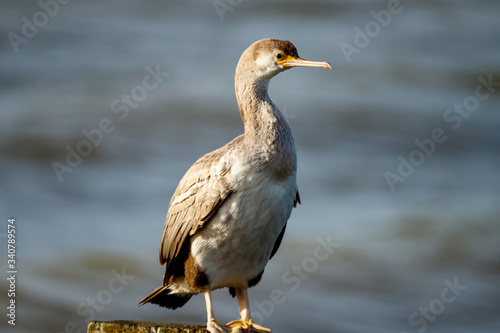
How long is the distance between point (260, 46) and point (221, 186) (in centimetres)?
135

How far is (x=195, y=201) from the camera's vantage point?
24.1 ft

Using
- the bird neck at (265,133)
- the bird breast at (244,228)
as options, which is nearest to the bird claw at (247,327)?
the bird breast at (244,228)

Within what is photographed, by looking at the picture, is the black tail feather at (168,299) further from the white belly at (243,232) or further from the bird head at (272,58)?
the bird head at (272,58)

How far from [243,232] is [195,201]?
564 millimetres

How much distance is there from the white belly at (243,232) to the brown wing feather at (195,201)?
9cm

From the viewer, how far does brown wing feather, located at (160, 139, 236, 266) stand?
716 cm

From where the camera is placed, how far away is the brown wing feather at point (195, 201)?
7160mm

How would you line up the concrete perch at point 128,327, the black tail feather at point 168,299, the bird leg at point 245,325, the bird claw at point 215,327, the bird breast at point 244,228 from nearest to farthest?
1. the concrete perch at point 128,327
2. the bird claw at point 215,327
3. the bird breast at point 244,228
4. the bird leg at point 245,325
5. the black tail feather at point 168,299

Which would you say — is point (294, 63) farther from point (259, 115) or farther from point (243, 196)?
point (243, 196)

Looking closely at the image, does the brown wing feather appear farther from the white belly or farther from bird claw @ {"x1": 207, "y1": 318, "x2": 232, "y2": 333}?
bird claw @ {"x1": 207, "y1": 318, "x2": 232, "y2": 333}

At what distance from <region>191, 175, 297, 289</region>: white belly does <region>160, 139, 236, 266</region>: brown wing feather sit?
88mm

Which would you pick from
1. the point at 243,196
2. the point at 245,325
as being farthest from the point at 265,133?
the point at 245,325

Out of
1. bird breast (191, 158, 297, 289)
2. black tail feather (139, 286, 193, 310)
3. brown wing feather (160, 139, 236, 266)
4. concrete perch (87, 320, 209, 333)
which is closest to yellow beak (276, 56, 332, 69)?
brown wing feather (160, 139, 236, 266)

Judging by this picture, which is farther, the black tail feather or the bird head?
the black tail feather
